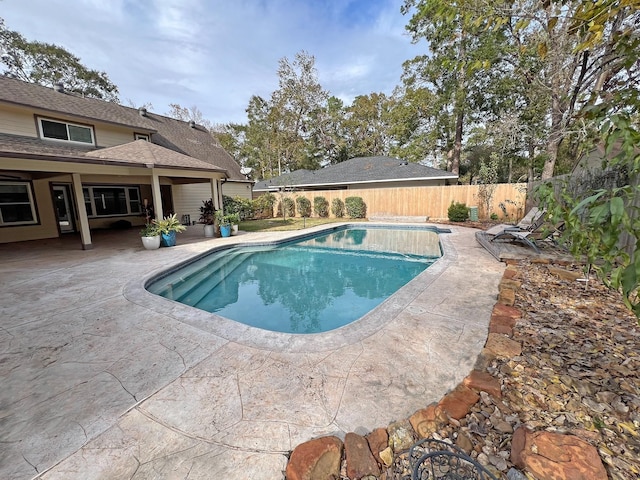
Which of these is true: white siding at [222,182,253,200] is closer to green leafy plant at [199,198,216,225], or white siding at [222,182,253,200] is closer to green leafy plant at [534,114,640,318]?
green leafy plant at [199,198,216,225]

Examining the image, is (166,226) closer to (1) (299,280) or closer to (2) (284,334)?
(1) (299,280)

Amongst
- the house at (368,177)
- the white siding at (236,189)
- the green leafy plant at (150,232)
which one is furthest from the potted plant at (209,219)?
the house at (368,177)

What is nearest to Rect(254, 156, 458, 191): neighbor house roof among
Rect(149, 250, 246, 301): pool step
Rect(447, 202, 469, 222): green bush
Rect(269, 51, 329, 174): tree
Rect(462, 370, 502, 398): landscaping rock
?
Rect(447, 202, 469, 222): green bush

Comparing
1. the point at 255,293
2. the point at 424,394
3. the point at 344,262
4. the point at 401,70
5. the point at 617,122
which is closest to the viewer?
the point at 617,122

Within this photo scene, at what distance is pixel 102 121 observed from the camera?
1116 cm

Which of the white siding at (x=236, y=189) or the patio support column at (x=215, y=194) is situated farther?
the white siding at (x=236, y=189)

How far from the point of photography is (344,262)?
8.60 m

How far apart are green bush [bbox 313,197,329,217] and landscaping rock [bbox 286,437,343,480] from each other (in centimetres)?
1701

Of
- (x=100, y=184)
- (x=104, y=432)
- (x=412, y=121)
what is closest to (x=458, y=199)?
(x=412, y=121)

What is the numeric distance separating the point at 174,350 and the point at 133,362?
0.38 m

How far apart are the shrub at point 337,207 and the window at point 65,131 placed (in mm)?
12635

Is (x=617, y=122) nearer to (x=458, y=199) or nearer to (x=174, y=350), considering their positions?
(x=174, y=350)

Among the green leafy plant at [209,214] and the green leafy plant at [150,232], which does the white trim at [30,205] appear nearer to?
the green leafy plant at [150,232]

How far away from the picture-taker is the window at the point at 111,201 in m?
12.9
